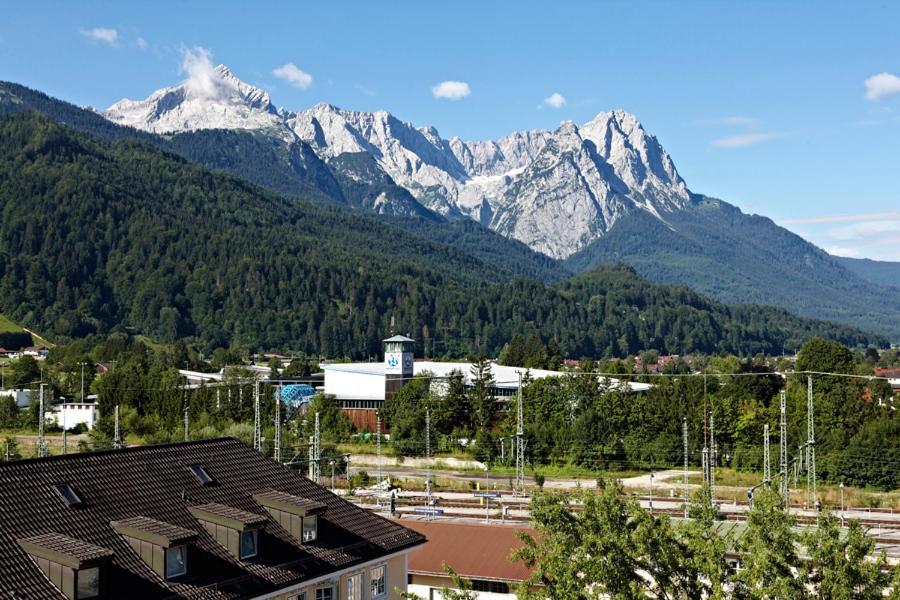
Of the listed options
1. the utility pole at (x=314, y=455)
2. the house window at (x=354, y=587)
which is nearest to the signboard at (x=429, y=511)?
the utility pole at (x=314, y=455)

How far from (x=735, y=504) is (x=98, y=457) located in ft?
153

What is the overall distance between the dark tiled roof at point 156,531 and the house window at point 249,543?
4.68 ft

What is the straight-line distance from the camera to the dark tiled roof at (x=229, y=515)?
23031 millimetres

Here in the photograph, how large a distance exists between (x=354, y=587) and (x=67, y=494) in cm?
707

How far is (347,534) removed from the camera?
26.4 m

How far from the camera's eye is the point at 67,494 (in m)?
22.3

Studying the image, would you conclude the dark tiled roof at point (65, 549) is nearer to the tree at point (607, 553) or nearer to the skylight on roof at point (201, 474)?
the skylight on roof at point (201, 474)

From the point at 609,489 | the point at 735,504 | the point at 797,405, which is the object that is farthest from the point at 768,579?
the point at 797,405

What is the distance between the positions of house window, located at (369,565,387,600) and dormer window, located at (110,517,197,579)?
6009mm

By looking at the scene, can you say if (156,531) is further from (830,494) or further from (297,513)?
(830,494)

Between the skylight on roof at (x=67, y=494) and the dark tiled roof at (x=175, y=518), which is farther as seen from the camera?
the skylight on roof at (x=67, y=494)

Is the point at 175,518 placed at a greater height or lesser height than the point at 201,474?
lesser

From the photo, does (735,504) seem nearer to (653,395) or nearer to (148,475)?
(653,395)

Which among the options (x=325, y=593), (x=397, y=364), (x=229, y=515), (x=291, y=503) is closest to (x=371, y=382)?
(x=397, y=364)
